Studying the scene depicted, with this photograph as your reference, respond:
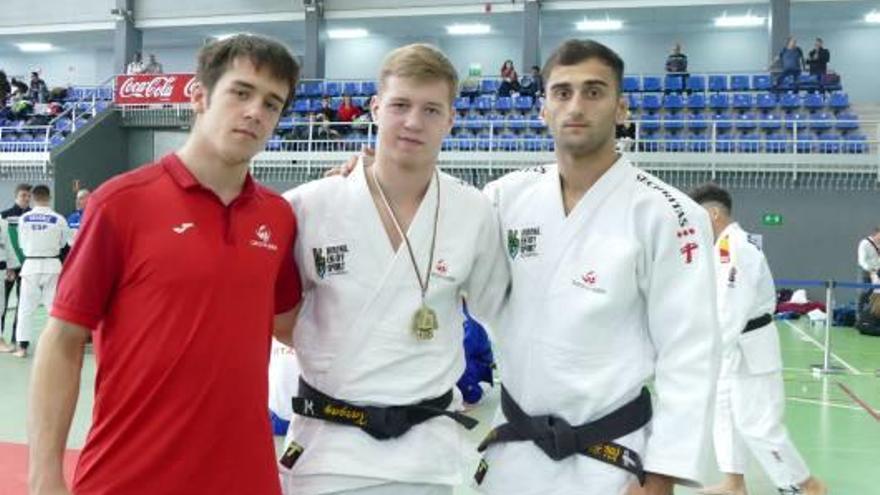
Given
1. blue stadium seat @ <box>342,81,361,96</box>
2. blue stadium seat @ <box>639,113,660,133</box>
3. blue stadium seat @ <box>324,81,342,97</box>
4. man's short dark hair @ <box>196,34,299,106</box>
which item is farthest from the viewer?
blue stadium seat @ <box>324,81,342,97</box>

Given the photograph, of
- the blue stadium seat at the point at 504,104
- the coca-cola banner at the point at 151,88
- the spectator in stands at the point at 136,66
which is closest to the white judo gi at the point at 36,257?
the coca-cola banner at the point at 151,88

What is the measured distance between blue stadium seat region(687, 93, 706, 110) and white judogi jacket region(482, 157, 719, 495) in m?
15.4

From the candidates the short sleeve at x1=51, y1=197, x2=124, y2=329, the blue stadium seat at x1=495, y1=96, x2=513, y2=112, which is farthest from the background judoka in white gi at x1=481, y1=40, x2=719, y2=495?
the blue stadium seat at x1=495, y1=96, x2=513, y2=112

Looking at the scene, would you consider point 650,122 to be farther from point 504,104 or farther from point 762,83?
point 504,104

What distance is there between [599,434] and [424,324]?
1.83ft

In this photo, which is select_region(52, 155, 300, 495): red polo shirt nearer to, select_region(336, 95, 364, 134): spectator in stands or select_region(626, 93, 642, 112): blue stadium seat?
select_region(626, 93, 642, 112): blue stadium seat

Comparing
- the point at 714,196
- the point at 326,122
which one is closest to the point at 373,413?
the point at 714,196

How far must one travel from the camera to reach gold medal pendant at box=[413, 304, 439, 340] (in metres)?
2.01

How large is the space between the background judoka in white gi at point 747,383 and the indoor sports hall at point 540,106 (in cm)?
290

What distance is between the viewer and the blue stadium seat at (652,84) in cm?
1756

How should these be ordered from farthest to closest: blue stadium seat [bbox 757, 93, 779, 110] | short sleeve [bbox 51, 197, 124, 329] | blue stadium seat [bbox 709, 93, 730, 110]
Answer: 1. blue stadium seat [bbox 709, 93, 730, 110]
2. blue stadium seat [bbox 757, 93, 779, 110]
3. short sleeve [bbox 51, 197, 124, 329]

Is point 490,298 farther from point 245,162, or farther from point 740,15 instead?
point 740,15

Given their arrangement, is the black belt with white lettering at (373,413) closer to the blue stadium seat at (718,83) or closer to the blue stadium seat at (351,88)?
the blue stadium seat at (718,83)

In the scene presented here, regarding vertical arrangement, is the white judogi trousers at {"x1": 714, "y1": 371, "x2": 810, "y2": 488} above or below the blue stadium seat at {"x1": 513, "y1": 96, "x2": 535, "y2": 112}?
below
